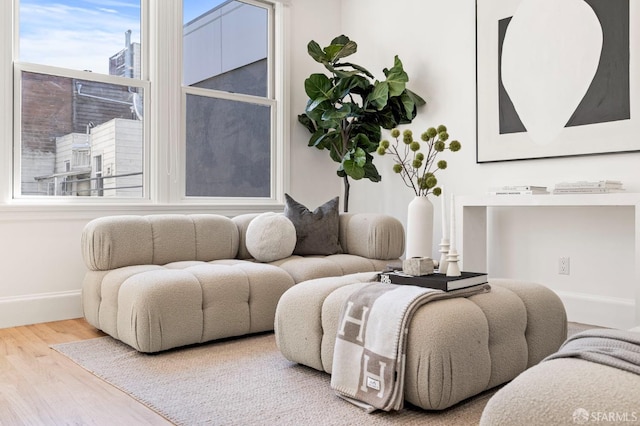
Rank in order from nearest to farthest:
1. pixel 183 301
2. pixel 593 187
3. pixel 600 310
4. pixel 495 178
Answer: pixel 183 301 < pixel 593 187 < pixel 600 310 < pixel 495 178

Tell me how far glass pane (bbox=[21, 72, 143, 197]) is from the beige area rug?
127 cm

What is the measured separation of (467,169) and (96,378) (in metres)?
2.99

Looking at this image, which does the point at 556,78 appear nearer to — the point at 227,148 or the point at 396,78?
the point at 396,78

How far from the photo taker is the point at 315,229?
144 inches

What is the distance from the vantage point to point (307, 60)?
498cm

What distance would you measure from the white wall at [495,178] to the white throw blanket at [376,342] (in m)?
1.67

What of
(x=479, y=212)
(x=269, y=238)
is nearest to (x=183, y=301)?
(x=269, y=238)

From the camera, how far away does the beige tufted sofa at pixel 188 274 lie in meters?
2.61

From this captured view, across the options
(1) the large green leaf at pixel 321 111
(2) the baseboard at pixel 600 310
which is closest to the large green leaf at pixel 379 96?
(1) the large green leaf at pixel 321 111

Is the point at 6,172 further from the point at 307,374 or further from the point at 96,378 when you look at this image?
the point at 307,374

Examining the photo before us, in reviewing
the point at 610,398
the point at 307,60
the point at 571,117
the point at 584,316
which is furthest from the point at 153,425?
the point at 307,60

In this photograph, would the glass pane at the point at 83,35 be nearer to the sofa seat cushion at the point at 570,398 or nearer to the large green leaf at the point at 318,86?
the large green leaf at the point at 318,86

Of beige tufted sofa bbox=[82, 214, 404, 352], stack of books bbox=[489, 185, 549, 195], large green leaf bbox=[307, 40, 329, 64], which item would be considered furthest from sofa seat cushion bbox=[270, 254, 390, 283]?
large green leaf bbox=[307, 40, 329, 64]

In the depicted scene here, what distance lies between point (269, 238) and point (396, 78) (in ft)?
5.84
